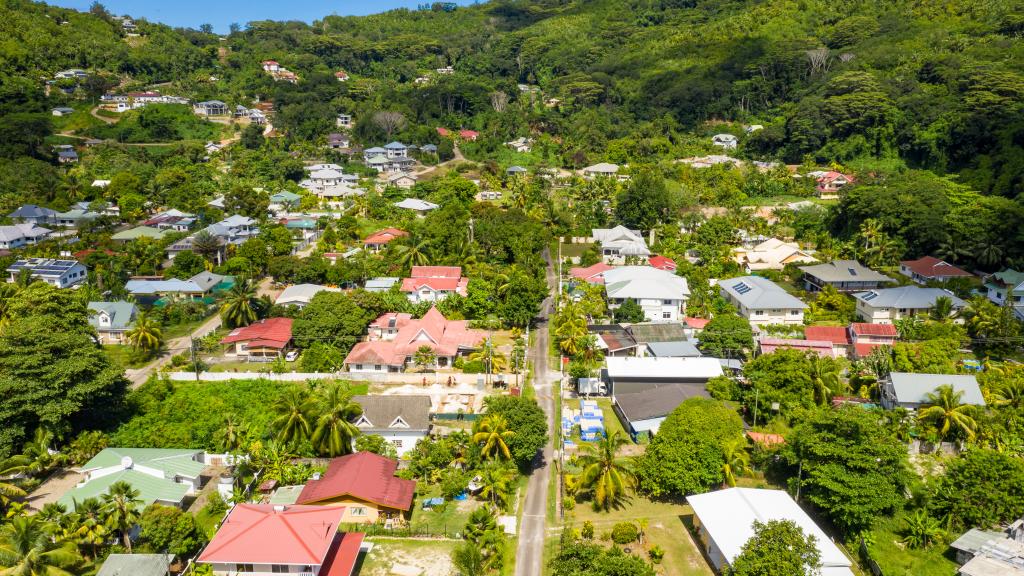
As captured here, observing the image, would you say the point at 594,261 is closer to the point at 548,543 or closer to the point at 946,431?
the point at 946,431

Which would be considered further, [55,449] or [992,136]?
[992,136]

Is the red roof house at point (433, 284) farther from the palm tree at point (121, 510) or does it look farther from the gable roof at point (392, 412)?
the palm tree at point (121, 510)

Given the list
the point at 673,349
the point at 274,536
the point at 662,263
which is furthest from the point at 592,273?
the point at 274,536

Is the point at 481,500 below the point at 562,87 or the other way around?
below

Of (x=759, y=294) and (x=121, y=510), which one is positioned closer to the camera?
(x=121, y=510)

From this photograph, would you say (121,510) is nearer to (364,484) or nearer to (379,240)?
(364,484)

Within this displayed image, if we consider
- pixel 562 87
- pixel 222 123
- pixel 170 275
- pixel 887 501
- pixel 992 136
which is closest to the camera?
pixel 887 501

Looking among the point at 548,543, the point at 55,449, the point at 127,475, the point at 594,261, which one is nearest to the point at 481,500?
the point at 548,543

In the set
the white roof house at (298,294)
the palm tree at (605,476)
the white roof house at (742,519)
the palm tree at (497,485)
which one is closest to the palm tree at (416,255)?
the white roof house at (298,294)
